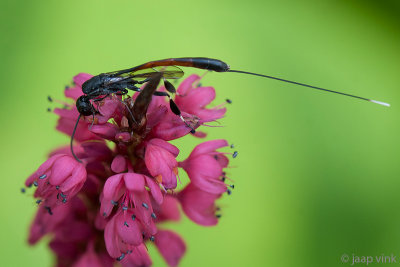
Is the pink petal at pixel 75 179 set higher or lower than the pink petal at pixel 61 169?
lower

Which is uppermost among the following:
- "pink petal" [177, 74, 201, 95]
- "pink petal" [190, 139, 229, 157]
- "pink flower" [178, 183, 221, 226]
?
"pink petal" [177, 74, 201, 95]

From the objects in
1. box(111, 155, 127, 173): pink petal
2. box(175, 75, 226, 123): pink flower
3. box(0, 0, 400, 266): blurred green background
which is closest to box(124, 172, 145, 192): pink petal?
box(111, 155, 127, 173): pink petal

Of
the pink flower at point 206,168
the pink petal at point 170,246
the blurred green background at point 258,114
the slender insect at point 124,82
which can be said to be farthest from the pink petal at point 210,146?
the blurred green background at point 258,114

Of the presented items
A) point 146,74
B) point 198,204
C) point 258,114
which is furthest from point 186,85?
point 258,114

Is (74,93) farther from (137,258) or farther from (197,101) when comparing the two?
(137,258)

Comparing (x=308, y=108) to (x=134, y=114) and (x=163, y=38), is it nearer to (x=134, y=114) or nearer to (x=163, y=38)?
(x=163, y=38)

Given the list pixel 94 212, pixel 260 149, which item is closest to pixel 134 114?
pixel 94 212

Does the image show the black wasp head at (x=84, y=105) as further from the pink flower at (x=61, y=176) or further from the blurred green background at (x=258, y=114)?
the blurred green background at (x=258, y=114)

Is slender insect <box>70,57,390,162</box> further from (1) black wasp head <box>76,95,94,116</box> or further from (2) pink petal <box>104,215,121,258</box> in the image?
(2) pink petal <box>104,215,121,258</box>
